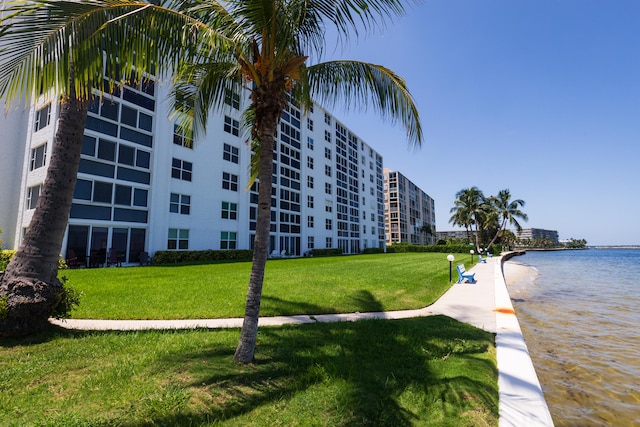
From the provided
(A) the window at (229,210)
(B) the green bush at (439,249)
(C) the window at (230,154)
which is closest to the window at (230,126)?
(C) the window at (230,154)

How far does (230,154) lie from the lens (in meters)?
29.7

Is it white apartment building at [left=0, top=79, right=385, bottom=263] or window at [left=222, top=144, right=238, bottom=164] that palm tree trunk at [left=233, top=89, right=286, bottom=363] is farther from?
window at [left=222, top=144, right=238, bottom=164]

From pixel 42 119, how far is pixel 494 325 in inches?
1039

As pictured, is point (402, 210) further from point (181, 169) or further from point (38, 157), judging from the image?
point (38, 157)

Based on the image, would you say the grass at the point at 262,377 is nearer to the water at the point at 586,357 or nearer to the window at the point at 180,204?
the water at the point at 586,357

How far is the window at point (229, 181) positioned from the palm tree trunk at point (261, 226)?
24.7 meters

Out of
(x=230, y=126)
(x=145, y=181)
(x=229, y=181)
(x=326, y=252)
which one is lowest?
(x=326, y=252)

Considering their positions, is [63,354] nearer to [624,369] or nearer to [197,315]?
[197,315]

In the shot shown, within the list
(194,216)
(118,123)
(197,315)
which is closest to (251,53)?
(197,315)

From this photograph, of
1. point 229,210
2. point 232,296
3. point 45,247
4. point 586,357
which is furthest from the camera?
point 229,210

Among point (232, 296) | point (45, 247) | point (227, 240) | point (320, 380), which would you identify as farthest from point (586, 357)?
point (227, 240)

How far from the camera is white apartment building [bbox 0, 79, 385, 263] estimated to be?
19542 mm

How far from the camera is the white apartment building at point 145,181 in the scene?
64.1 ft

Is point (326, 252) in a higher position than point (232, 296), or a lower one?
higher
